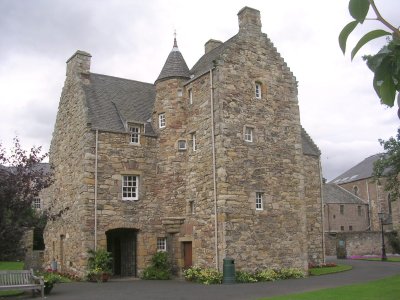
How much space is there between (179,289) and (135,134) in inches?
374

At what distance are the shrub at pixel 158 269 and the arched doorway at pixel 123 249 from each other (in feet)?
4.21

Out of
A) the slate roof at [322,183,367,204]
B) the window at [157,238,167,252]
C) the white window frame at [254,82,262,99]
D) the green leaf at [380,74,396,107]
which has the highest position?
the white window frame at [254,82,262,99]

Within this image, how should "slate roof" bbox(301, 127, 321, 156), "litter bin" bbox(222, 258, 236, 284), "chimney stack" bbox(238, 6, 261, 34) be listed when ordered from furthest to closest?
"slate roof" bbox(301, 127, 321, 156) < "chimney stack" bbox(238, 6, 261, 34) < "litter bin" bbox(222, 258, 236, 284)

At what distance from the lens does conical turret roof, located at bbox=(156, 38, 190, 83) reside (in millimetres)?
26016

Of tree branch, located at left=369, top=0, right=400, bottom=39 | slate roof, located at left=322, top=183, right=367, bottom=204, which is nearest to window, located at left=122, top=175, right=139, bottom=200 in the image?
tree branch, located at left=369, top=0, right=400, bottom=39

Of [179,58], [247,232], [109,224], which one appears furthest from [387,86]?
[179,58]

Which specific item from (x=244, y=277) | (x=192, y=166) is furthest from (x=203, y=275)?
(x=192, y=166)

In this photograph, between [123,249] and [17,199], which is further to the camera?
[123,249]

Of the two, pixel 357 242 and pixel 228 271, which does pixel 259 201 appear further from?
pixel 357 242

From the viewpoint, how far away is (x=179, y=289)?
19.0 m

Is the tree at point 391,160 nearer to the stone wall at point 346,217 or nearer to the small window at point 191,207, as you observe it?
the small window at point 191,207

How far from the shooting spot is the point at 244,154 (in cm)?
2334

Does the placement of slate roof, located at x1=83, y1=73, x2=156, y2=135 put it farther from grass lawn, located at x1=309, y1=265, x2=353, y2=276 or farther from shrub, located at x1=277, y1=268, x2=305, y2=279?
grass lawn, located at x1=309, y1=265, x2=353, y2=276

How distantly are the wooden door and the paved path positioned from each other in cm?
159
